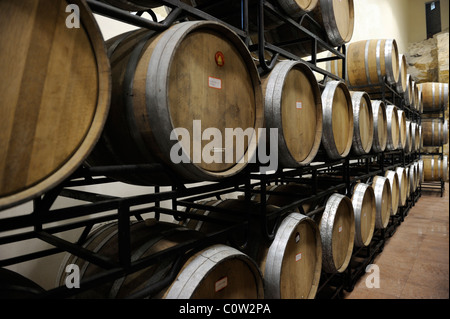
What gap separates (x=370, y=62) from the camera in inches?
164

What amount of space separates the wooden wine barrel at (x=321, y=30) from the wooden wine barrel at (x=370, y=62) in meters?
1.38

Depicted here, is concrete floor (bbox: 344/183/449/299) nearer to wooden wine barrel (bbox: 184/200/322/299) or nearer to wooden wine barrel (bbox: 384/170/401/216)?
wooden wine barrel (bbox: 384/170/401/216)

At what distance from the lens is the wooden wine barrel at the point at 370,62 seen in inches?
162

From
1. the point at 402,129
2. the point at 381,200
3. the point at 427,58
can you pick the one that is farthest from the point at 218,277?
the point at 427,58

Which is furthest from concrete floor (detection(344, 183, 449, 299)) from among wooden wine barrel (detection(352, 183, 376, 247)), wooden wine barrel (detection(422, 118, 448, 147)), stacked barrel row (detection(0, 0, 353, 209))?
wooden wine barrel (detection(422, 118, 448, 147))

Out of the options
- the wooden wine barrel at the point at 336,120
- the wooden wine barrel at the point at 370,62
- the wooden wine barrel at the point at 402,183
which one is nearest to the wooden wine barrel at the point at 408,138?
the wooden wine barrel at the point at 402,183

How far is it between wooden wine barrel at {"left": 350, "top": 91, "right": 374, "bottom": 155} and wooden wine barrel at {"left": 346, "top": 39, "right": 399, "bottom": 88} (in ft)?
3.81

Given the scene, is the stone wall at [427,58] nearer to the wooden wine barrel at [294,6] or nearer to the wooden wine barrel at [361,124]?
the wooden wine barrel at [361,124]

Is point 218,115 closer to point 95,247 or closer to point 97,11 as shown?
point 97,11

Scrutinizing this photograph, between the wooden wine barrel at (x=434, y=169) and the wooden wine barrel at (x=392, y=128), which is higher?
the wooden wine barrel at (x=392, y=128)

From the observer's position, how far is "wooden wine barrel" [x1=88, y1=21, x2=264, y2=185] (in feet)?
3.55

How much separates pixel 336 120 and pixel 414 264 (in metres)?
2.46

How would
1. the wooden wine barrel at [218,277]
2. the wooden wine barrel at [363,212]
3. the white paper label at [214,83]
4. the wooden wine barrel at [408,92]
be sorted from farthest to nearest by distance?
the wooden wine barrel at [408,92], the wooden wine barrel at [363,212], the white paper label at [214,83], the wooden wine barrel at [218,277]
